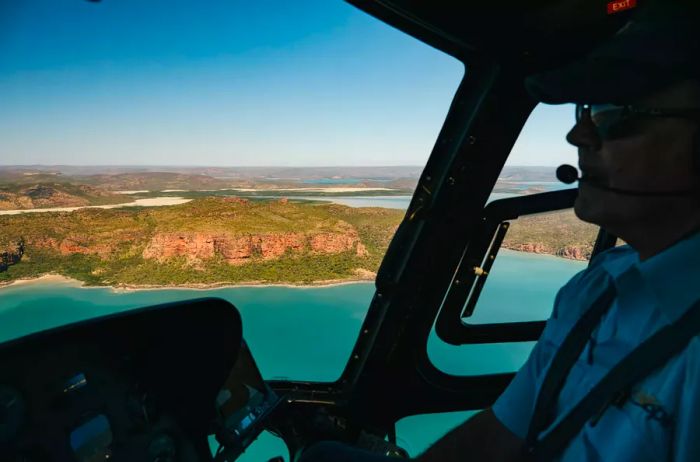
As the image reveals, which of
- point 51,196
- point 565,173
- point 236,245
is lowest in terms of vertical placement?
point 236,245

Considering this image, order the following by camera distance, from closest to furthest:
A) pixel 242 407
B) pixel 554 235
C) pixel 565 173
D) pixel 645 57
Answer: pixel 645 57
pixel 565 173
pixel 242 407
pixel 554 235

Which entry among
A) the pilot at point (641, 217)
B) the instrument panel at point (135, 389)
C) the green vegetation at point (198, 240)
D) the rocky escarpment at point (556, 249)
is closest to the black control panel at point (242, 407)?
the instrument panel at point (135, 389)

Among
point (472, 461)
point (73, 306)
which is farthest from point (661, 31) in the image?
point (73, 306)

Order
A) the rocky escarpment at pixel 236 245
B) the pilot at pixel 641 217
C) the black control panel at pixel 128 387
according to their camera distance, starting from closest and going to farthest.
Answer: the pilot at pixel 641 217
the black control panel at pixel 128 387
the rocky escarpment at pixel 236 245

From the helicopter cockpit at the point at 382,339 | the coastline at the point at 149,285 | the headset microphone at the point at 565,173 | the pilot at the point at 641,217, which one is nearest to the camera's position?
the pilot at the point at 641,217

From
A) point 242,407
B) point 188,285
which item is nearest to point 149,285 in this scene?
point 188,285

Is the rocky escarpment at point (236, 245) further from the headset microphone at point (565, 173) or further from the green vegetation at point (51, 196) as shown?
the headset microphone at point (565, 173)

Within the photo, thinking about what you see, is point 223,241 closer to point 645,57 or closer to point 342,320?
point 342,320
